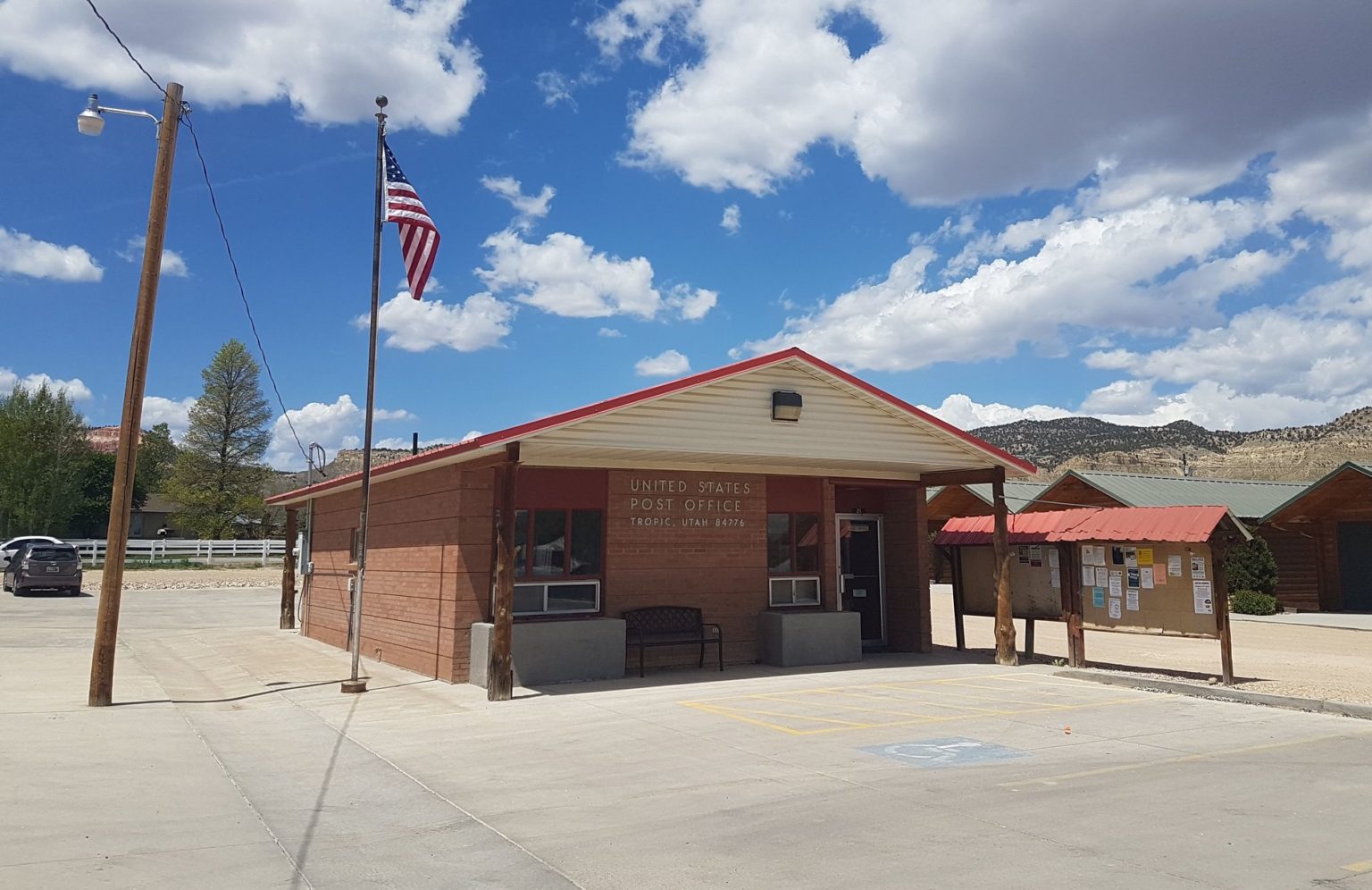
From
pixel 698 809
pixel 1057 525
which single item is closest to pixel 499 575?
pixel 698 809

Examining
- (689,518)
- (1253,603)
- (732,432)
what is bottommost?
(1253,603)

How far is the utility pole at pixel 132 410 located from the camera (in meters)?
11.6

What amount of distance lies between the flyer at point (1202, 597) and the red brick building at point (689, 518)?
3.41m

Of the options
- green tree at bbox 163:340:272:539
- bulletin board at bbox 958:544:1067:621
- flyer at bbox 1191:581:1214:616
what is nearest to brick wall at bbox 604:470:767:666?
bulletin board at bbox 958:544:1067:621

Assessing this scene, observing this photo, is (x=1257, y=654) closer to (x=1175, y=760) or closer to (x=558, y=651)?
(x=1175, y=760)

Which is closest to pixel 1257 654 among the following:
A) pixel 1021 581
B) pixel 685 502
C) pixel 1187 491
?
pixel 1021 581

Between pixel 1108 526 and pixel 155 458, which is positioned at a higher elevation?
pixel 155 458

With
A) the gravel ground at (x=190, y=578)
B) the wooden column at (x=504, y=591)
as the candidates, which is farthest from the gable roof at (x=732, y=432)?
the gravel ground at (x=190, y=578)

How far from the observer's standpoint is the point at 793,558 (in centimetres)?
1664

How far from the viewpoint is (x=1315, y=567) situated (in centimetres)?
2906

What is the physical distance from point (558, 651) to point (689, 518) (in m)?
3.16

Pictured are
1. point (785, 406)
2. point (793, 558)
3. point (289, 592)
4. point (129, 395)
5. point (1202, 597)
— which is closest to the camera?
point (129, 395)

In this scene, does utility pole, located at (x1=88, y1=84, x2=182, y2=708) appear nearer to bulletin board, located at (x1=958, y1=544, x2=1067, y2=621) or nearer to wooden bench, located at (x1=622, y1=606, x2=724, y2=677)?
wooden bench, located at (x1=622, y1=606, x2=724, y2=677)

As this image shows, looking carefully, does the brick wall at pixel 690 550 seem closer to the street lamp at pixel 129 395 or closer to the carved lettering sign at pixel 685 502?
the carved lettering sign at pixel 685 502
